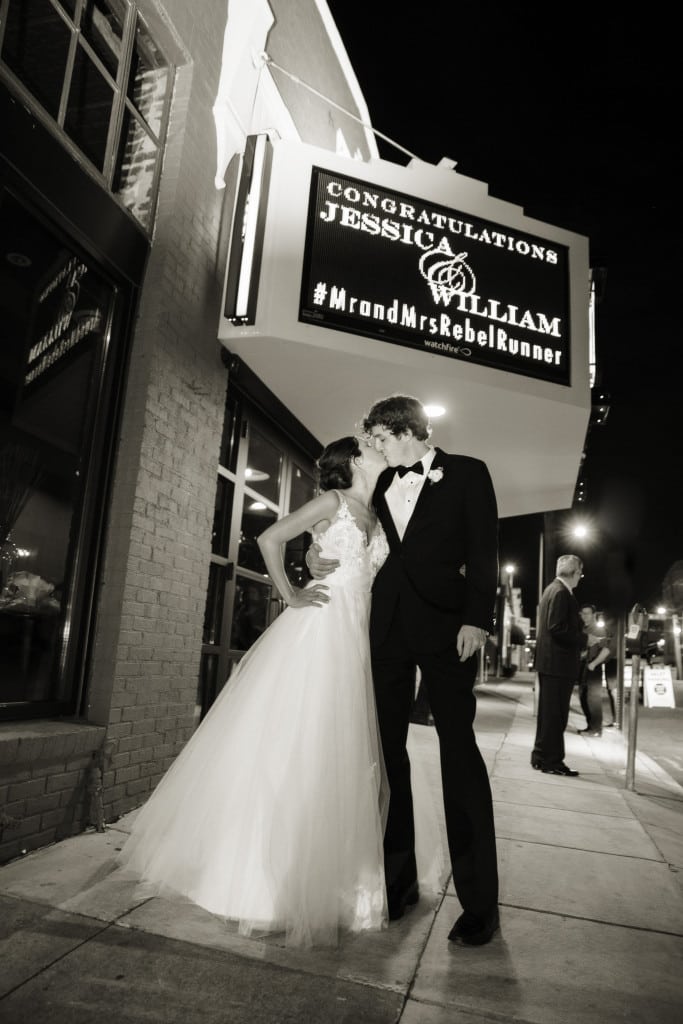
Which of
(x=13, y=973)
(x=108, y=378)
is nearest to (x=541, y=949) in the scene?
(x=13, y=973)

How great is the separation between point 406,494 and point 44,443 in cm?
207

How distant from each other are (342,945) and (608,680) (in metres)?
12.0

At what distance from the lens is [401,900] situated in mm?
2721

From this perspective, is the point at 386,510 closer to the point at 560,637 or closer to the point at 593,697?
the point at 560,637

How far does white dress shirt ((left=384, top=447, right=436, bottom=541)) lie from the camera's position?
9.54ft

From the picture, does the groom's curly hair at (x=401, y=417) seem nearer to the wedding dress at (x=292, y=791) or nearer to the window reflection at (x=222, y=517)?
the wedding dress at (x=292, y=791)

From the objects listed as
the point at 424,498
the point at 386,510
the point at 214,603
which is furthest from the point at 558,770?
the point at 424,498

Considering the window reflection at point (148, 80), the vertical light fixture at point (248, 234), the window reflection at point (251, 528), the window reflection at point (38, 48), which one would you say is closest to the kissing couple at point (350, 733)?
the vertical light fixture at point (248, 234)

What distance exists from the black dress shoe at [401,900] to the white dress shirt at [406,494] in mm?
1483

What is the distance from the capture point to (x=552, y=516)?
64.7ft

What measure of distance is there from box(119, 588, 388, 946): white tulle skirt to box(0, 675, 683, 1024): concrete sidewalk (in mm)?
109

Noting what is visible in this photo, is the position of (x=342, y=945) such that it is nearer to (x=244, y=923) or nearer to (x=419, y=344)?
(x=244, y=923)

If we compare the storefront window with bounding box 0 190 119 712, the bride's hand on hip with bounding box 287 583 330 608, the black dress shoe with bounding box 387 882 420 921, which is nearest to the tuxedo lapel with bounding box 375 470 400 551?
the bride's hand on hip with bounding box 287 583 330 608

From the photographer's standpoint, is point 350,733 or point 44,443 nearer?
point 350,733
